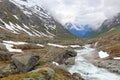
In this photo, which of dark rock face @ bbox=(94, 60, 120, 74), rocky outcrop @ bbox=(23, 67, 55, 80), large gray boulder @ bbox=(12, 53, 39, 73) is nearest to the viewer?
rocky outcrop @ bbox=(23, 67, 55, 80)

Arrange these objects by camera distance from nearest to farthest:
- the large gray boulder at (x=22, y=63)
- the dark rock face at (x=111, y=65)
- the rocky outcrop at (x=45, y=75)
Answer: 1. the rocky outcrop at (x=45, y=75)
2. the large gray boulder at (x=22, y=63)
3. the dark rock face at (x=111, y=65)

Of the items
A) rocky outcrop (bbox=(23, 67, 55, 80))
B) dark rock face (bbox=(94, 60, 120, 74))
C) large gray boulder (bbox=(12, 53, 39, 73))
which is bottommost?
rocky outcrop (bbox=(23, 67, 55, 80))

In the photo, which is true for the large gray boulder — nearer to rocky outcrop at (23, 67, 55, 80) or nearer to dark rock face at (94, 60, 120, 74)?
rocky outcrop at (23, 67, 55, 80)

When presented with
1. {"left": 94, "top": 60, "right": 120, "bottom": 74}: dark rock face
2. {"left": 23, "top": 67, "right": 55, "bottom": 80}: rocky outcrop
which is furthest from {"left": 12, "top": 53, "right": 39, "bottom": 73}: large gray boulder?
{"left": 94, "top": 60, "right": 120, "bottom": 74}: dark rock face

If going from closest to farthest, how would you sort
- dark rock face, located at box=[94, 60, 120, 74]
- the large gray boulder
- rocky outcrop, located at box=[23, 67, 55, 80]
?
rocky outcrop, located at box=[23, 67, 55, 80]
the large gray boulder
dark rock face, located at box=[94, 60, 120, 74]

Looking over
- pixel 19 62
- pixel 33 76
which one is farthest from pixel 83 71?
pixel 33 76

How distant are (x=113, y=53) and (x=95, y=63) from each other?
15547 millimetres

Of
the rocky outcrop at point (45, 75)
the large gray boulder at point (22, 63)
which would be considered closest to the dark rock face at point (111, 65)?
the large gray boulder at point (22, 63)

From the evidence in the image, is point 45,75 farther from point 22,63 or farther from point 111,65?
point 111,65

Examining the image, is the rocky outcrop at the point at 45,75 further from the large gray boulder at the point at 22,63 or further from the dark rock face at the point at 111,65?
the dark rock face at the point at 111,65

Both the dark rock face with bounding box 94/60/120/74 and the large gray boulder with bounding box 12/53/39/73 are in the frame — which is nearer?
the large gray boulder with bounding box 12/53/39/73

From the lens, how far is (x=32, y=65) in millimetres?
54188

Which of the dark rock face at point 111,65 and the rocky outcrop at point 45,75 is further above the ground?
the dark rock face at point 111,65

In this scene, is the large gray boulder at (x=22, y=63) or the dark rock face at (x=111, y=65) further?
the dark rock face at (x=111, y=65)
